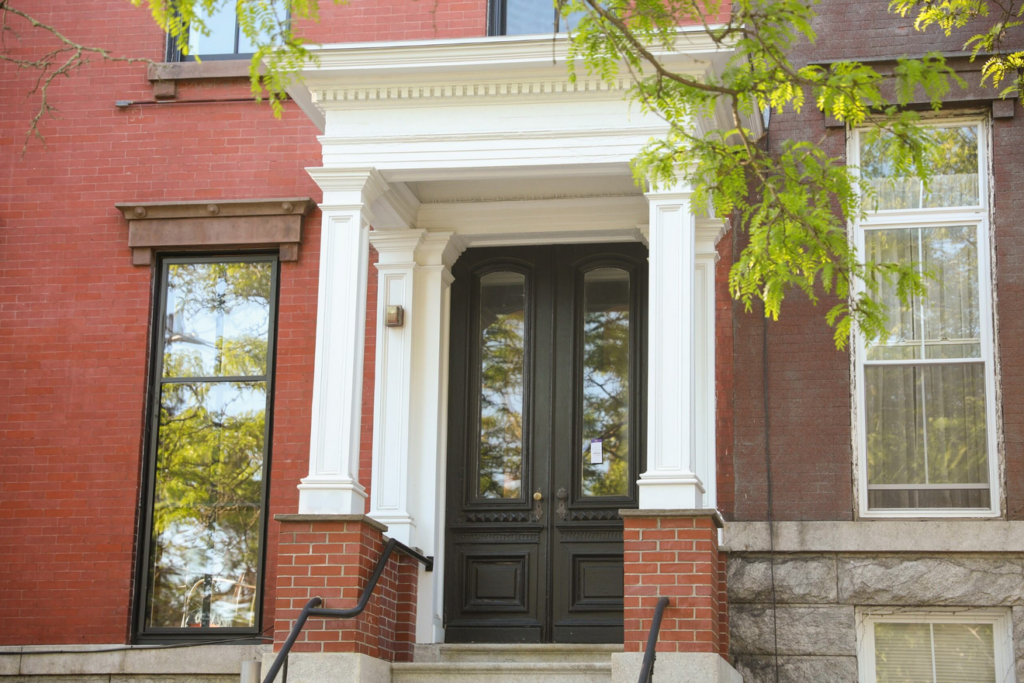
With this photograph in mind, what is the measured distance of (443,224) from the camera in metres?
10.0

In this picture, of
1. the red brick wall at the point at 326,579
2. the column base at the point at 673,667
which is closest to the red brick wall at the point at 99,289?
the red brick wall at the point at 326,579

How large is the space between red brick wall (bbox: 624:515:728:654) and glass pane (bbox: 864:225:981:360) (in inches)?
96.5

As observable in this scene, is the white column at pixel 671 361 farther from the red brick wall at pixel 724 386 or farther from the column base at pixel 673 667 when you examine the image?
the red brick wall at pixel 724 386

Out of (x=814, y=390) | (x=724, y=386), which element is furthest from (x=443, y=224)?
(x=814, y=390)

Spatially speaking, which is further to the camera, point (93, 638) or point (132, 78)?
point (132, 78)

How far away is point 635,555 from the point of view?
25.9ft

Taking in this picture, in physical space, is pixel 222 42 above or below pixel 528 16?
below

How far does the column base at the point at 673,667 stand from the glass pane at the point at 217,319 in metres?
3.97

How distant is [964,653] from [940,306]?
2399 mm

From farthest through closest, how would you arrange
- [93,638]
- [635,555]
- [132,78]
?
[132,78] → [93,638] → [635,555]

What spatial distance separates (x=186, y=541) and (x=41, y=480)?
3.92 ft

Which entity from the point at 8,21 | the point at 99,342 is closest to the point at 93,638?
the point at 99,342

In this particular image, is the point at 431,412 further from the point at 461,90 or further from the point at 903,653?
the point at 903,653

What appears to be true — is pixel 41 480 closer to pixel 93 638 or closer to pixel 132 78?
pixel 93 638
